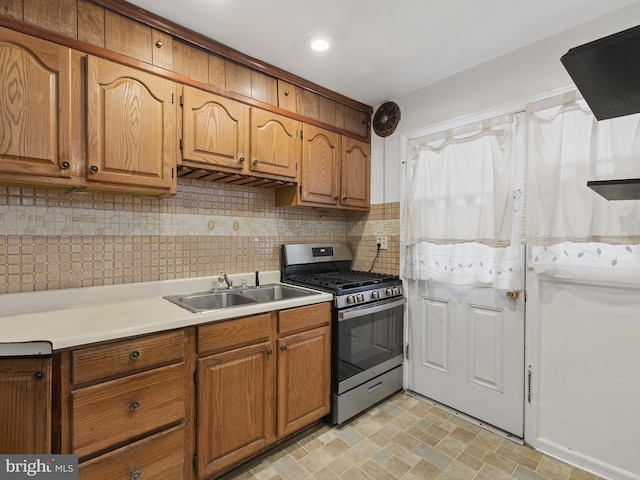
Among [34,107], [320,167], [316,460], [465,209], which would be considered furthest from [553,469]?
[34,107]

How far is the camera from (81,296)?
5.63 ft

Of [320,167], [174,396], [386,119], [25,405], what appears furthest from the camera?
[386,119]

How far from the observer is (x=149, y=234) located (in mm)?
1961

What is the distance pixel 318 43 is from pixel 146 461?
2.29 m

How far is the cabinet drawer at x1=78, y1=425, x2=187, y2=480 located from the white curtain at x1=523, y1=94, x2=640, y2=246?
6.98 ft

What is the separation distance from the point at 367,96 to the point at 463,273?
158 centimetres

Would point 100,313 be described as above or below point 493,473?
above

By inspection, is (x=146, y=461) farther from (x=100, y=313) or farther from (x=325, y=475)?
(x=325, y=475)

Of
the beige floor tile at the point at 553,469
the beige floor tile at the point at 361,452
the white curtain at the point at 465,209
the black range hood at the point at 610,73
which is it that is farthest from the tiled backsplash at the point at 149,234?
the black range hood at the point at 610,73

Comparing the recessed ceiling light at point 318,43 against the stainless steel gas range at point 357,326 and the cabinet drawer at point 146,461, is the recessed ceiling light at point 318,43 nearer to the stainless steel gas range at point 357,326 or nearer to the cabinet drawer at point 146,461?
the stainless steel gas range at point 357,326

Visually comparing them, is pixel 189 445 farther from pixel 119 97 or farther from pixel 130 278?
pixel 119 97

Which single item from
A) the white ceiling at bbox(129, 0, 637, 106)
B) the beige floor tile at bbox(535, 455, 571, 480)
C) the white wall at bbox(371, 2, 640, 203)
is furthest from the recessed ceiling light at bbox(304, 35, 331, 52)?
the beige floor tile at bbox(535, 455, 571, 480)

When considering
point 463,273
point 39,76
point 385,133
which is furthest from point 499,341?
point 39,76

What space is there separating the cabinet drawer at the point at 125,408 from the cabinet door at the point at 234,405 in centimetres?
13
